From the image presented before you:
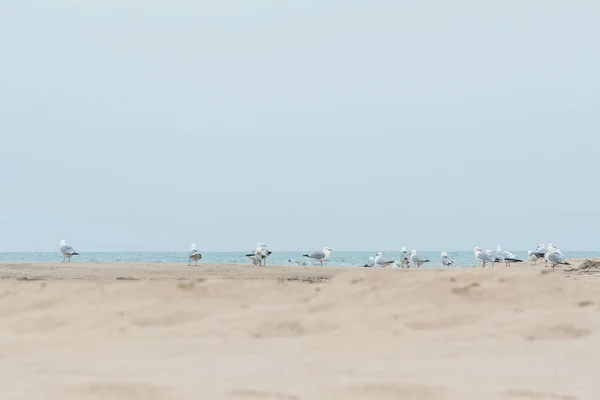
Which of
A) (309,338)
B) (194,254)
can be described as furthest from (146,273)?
(194,254)

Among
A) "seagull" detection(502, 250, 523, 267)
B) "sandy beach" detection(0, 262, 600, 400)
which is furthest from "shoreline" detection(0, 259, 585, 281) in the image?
"seagull" detection(502, 250, 523, 267)

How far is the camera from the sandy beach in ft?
9.45

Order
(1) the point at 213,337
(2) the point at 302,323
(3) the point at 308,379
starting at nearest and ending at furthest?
(3) the point at 308,379 < (1) the point at 213,337 < (2) the point at 302,323

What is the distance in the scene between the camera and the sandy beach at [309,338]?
288 centimetres

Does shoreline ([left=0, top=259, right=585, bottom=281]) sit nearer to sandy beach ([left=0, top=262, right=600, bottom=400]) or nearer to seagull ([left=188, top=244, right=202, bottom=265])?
sandy beach ([left=0, top=262, right=600, bottom=400])

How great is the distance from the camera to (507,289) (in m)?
5.19

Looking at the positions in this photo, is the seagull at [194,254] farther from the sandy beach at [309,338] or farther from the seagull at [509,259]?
the sandy beach at [309,338]

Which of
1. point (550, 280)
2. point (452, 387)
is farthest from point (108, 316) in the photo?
point (550, 280)

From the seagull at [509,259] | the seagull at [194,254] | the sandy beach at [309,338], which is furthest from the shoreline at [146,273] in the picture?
the seagull at [509,259]

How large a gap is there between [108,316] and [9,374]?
155 cm

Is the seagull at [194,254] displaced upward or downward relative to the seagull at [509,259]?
upward

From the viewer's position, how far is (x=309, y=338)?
4133 mm

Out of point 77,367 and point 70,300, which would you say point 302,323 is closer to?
point 77,367

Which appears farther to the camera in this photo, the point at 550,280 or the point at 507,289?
the point at 550,280
